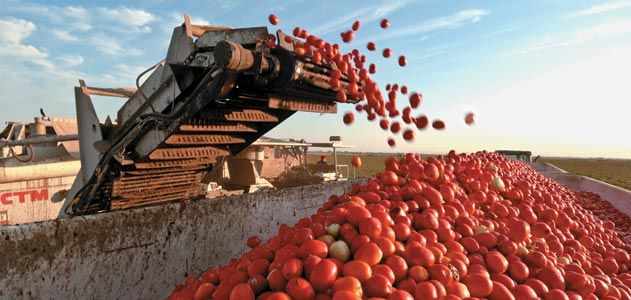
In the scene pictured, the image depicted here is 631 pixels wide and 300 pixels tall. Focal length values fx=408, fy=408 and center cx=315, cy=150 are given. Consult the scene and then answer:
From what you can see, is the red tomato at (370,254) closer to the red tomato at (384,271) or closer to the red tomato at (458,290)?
the red tomato at (384,271)

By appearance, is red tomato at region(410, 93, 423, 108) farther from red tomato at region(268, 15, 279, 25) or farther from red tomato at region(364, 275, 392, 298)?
red tomato at region(364, 275, 392, 298)

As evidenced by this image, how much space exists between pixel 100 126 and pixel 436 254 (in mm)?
4376

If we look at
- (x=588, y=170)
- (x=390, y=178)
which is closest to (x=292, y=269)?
(x=390, y=178)

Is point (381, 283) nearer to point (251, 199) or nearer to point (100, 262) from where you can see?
point (100, 262)

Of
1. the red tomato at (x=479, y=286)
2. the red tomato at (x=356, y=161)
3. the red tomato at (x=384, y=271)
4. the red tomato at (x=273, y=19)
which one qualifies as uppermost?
the red tomato at (x=273, y=19)

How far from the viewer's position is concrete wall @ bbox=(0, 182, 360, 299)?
7.36 feet

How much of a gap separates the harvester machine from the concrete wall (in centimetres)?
130

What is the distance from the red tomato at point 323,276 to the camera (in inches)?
80.3

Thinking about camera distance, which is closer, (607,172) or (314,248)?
(314,248)

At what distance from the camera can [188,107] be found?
446cm

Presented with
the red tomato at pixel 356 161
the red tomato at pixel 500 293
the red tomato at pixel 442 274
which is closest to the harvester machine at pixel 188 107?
the red tomato at pixel 356 161

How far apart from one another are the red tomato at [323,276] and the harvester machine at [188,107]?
231 centimetres

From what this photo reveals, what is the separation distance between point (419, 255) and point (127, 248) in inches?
75.7

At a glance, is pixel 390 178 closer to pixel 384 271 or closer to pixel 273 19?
pixel 384 271
